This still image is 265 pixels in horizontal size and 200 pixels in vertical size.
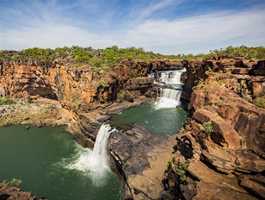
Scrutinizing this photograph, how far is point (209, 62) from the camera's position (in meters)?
33.0

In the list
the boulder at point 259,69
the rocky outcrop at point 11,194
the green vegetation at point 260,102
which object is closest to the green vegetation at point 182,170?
the green vegetation at point 260,102

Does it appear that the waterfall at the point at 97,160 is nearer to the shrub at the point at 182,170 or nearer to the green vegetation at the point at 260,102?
the shrub at the point at 182,170

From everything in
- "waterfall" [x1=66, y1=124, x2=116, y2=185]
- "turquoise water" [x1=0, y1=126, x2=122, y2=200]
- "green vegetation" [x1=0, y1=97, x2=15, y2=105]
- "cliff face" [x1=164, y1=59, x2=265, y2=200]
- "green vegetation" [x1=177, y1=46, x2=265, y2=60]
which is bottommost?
"turquoise water" [x1=0, y1=126, x2=122, y2=200]

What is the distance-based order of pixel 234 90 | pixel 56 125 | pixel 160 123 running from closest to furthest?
pixel 234 90 < pixel 160 123 < pixel 56 125

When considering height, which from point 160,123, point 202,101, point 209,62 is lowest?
point 160,123

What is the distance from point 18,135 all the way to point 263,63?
32.9 metres

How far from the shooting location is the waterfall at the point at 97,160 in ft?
80.4

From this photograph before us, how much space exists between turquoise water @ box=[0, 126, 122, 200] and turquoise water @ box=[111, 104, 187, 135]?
7281mm

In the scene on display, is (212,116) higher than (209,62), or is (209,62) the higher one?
(209,62)

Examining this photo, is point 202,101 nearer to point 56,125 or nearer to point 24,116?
point 56,125

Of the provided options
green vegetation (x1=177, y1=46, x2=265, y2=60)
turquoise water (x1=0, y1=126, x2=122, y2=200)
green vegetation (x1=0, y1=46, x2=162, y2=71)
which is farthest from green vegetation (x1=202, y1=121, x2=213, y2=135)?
green vegetation (x1=0, y1=46, x2=162, y2=71)

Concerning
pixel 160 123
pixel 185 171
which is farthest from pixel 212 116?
pixel 160 123

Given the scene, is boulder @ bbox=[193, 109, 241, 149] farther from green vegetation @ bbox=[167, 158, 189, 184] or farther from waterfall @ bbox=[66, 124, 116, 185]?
waterfall @ bbox=[66, 124, 116, 185]

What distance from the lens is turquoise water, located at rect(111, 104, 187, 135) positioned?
99.4 feet
